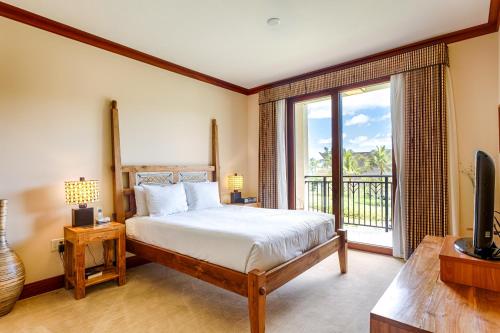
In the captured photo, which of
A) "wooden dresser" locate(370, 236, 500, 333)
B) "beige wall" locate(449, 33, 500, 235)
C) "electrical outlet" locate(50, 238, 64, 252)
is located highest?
"beige wall" locate(449, 33, 500, 235)

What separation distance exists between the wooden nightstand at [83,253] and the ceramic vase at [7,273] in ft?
1.34

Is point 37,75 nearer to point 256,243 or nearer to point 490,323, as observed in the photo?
point 256,243

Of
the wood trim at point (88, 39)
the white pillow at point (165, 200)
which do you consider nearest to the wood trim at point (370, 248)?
the white pillow at point (165, 200)

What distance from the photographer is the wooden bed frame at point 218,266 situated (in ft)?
6.22

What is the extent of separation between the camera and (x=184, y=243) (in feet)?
8.07

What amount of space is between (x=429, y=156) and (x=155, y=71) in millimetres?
3663

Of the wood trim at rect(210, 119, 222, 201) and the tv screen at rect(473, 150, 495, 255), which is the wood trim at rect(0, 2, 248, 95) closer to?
the wood trim at rect(210, 119, 222, 201)

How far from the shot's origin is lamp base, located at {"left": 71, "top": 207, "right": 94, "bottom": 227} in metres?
2.72

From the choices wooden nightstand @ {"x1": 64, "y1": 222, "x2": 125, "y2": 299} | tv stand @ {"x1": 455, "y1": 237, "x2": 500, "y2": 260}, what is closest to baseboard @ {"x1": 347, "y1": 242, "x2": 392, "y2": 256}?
tv stand @ {"x1": 455, "y1": 237, "x2": 500, "y2": 260}

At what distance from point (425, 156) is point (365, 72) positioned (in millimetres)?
1367

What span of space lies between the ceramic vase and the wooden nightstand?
1.34 feet

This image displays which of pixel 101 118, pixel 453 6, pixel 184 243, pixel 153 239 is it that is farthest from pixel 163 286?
pixel 453 6

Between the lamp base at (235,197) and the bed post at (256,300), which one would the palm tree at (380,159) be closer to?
the lamp base at (235,197)

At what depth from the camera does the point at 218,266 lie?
2158mm
